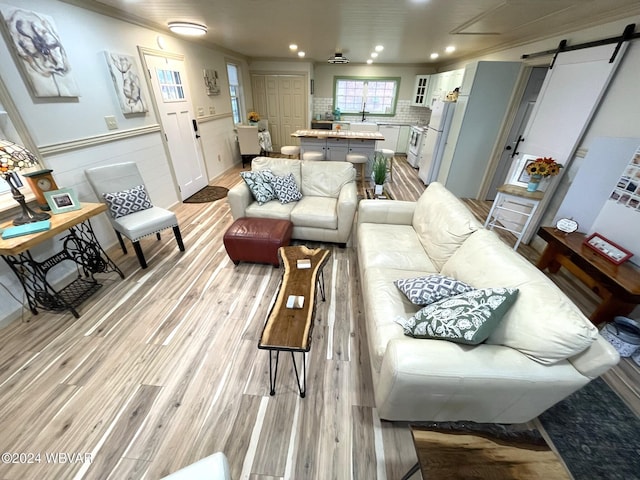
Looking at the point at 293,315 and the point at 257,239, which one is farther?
the point at 257,239

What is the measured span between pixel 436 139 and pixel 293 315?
4.46 meters

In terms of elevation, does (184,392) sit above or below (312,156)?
below

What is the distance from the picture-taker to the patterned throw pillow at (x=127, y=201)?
2.34 meters

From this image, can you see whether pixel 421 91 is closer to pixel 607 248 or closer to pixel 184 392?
pixel 607 248

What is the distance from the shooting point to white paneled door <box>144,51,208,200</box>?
3.31 m

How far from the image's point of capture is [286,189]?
277 cm

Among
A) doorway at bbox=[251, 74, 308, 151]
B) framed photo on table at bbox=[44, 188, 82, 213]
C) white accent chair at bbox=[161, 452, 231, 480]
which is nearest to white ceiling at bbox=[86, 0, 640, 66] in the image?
framed photo on table at bbox=[44, 188, 82, 213]

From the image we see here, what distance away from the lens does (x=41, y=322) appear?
187 centimetres

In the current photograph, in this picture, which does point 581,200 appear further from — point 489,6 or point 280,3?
point 280,3

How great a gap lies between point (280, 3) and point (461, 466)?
3.49 meters

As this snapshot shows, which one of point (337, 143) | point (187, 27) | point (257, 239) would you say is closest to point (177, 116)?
point (187, 27)

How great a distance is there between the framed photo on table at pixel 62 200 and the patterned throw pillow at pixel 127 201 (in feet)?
1.01

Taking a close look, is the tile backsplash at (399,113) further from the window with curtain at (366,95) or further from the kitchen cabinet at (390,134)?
the kitchen cabinet at (390,134)

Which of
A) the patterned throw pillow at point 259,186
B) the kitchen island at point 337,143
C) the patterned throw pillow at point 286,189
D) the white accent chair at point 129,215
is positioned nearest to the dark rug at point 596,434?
the patterned throw pillow at point 286,189
